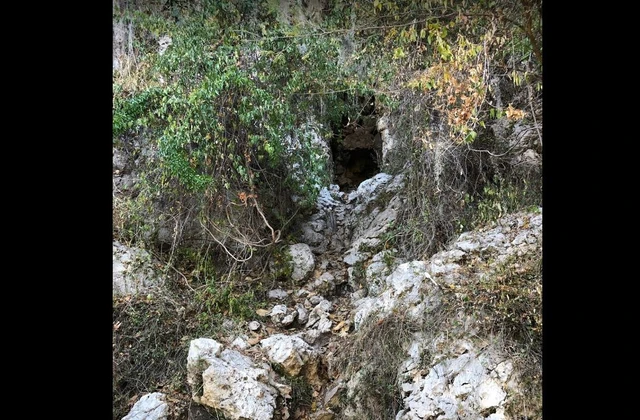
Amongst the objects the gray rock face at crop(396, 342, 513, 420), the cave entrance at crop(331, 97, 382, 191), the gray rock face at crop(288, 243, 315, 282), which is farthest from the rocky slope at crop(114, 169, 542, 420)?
the cave entrance at crop(331, 97, 382, 191)

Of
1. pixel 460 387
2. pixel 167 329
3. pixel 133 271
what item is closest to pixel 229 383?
pixel 167 329

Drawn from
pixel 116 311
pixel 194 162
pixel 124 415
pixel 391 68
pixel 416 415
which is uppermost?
pixel 391 68

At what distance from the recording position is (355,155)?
524 centimetres

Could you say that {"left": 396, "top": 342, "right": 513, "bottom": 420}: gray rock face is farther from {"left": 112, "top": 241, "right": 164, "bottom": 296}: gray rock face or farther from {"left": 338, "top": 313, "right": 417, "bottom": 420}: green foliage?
{"left": 112, "top": 241, "right": 164, "bottom": 296}: gray rock face

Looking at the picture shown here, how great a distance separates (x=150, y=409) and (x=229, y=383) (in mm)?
454

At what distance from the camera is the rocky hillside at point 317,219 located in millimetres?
2189

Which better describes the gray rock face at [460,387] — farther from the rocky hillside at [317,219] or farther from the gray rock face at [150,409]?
the gray rock face at [150,409]

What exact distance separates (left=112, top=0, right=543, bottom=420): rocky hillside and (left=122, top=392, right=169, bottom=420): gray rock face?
0.03 ft

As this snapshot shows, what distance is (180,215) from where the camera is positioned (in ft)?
10.2

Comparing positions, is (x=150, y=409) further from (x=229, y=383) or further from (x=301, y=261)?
(x=301, y=261)

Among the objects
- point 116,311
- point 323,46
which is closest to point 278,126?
point 323,46

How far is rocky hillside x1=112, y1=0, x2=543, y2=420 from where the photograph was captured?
2189mm
